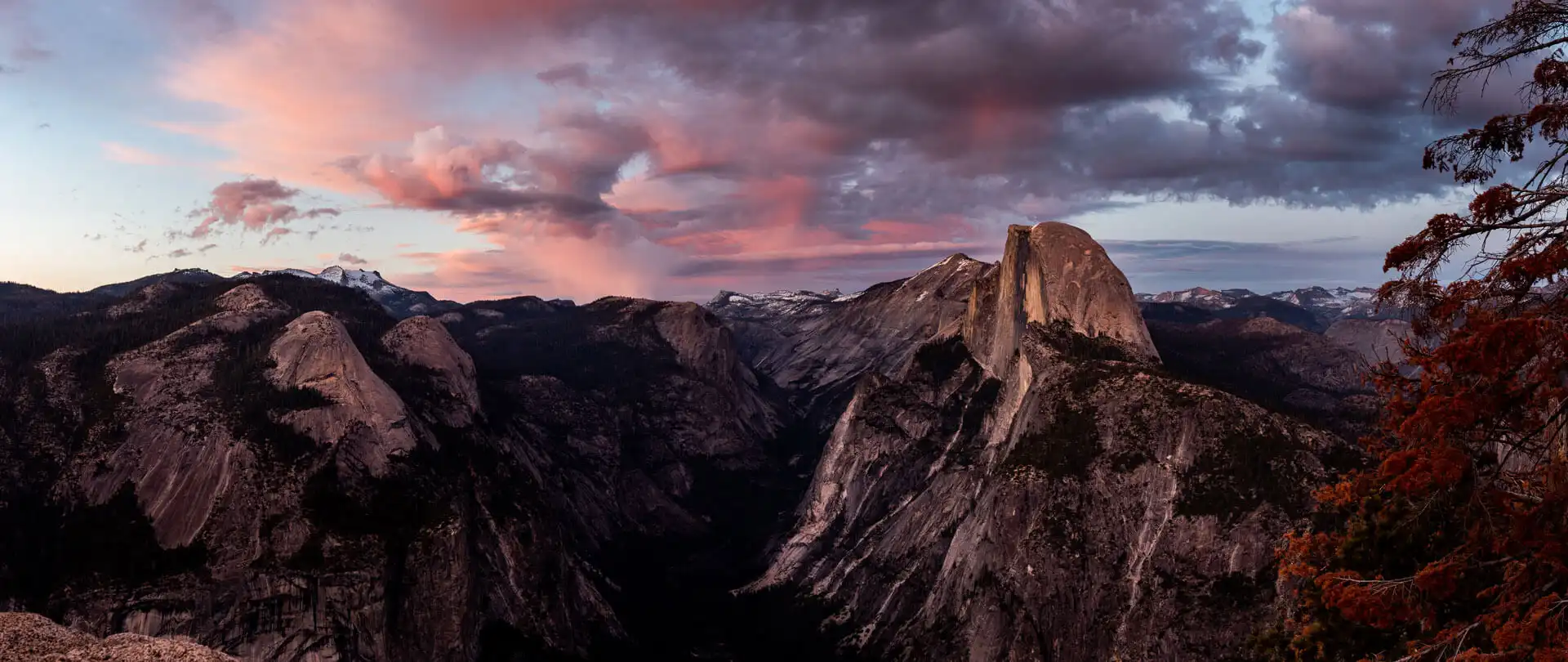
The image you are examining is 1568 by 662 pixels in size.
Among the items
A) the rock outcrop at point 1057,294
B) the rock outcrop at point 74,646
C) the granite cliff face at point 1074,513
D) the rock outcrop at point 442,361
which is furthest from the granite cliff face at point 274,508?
the rock outcrop at point 1057,294

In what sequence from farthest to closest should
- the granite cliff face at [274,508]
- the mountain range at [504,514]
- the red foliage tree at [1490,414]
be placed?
the mountain range at [504,514] → the granite cliff face at [274,508] → the red foliage tree at [1490,414]

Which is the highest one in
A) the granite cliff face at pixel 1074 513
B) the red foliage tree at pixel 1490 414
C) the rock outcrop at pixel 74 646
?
the red foliage tree at pixel 1490 414

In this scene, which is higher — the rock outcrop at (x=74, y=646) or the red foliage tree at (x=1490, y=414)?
the red foliage tree at (x=1490, y=414)

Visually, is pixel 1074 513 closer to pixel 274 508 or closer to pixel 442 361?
pixel 274 508

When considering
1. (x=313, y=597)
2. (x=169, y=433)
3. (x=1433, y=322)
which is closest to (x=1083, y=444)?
(x=1433, y=322)

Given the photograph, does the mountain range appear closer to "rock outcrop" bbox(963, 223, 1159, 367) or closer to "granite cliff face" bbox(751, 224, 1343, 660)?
"granite cliff face" bbox(751, 224, 1343, 660)

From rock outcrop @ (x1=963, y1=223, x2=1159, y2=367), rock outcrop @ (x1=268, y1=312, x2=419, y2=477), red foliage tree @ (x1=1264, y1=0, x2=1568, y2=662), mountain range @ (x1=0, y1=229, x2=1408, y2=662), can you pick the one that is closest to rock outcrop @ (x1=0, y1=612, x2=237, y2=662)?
mountain range @ (x1=0, y1=229, x2=1408, y2=662)

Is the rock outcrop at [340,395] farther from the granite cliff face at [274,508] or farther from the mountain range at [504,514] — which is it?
the mountain range at [504,514]
